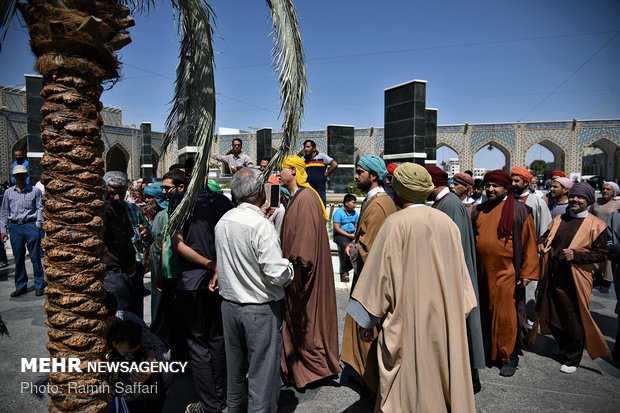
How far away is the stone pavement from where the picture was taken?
2.68 metres

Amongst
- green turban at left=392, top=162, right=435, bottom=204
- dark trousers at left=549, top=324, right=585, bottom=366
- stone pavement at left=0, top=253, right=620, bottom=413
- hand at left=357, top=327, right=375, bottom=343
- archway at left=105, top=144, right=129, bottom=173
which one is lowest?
stone pavement at left=0, top=253, right=620, bottom=413

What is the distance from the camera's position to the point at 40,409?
2627 mm

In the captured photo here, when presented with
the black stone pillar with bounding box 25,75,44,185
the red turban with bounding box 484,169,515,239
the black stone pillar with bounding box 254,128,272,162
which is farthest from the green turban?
the black stone pillar with bounding box 254,128,272,162

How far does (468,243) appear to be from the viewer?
114 inches

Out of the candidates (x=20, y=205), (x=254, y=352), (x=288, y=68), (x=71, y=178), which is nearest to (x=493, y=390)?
(x=254, y=352)

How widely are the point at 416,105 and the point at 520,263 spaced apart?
193 inches

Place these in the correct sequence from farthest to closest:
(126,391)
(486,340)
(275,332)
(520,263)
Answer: (486,340) → (520,263) → (275,332) → (126,391)

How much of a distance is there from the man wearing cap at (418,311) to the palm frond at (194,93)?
3.37ft

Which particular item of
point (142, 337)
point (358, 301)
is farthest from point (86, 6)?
point (358, 301)

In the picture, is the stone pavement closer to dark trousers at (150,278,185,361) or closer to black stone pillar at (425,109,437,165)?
dark trousers at (150,278,185,361)

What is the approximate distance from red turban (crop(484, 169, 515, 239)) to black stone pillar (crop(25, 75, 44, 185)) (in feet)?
28.1

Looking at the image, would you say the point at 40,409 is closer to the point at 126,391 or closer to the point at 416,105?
the point at 126,391

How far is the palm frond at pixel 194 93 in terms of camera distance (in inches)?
77.7

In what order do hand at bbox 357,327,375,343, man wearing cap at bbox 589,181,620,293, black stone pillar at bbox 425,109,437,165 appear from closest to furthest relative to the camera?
hand at bbox 357,327,375,343 < man wearing cap at bbox 589,181,620,293 < black stone pillar at bbox 425,109,437,165
